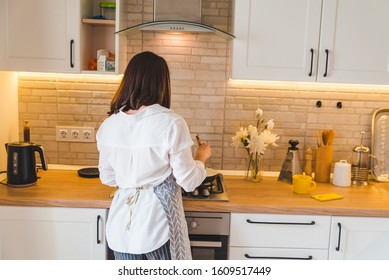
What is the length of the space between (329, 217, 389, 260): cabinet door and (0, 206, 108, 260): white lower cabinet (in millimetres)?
1134

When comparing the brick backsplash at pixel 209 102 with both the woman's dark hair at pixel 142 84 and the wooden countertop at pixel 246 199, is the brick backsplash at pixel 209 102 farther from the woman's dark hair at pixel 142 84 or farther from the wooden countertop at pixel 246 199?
the woman's dark hair at pixel 142 84

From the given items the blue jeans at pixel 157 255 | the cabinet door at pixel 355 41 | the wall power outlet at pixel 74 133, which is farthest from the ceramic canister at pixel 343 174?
the wall power outlet at pixel 74 133

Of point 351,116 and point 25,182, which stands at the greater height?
point 351,116

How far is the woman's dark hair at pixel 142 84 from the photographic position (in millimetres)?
1734

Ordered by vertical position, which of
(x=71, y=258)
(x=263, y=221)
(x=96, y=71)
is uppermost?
(x=96, y=71)

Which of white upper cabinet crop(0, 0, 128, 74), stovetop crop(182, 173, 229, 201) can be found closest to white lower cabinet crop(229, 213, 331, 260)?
stovetop crop(182, 173, 229, 201)

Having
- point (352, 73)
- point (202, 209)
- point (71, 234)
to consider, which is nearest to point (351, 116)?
point (352, 73)

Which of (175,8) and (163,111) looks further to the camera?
(175,8)

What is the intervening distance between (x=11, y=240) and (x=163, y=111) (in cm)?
105

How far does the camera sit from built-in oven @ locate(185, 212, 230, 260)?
2.03 meters

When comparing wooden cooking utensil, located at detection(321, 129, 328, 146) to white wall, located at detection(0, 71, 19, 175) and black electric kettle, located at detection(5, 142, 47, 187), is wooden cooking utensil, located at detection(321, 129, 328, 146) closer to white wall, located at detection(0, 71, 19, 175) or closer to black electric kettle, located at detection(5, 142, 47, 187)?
black electric kettle, located at detection(5, 142, 47, 187)

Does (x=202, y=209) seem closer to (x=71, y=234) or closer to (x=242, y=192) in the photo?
(x=242, y=192)

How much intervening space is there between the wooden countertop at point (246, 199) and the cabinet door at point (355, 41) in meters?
0.63

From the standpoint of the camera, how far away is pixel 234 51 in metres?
2.23
